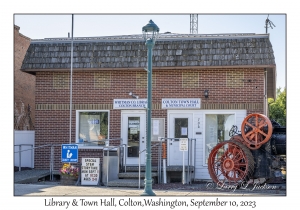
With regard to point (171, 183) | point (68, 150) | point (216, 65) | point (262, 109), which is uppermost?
point (216, 65)

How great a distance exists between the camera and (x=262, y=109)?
18422 mm

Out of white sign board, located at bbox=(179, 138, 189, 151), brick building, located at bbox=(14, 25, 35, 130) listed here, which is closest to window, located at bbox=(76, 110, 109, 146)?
white sign board, located at bbox=(179, 138, 189, 151)

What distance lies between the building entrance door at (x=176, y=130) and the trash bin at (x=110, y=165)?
2.07 meters

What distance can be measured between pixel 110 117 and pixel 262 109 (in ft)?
17.2

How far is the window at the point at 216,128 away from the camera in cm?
1867

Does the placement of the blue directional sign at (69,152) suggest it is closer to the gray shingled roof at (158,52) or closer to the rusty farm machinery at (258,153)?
the gray shingled roof at (158,52)

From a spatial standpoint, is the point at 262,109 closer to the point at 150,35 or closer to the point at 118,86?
the point at 118,86

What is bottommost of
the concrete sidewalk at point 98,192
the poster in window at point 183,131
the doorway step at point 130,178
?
the concrete sidewalk at point 98,192

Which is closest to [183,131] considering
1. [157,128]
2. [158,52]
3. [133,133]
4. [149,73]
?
[157,128]

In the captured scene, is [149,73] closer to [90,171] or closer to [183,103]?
[90,171]

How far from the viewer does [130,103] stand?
19.0 metres

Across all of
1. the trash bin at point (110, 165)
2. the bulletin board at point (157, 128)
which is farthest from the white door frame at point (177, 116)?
the trash bin at point (110, 165)

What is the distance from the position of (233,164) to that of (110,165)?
3.96 metres
